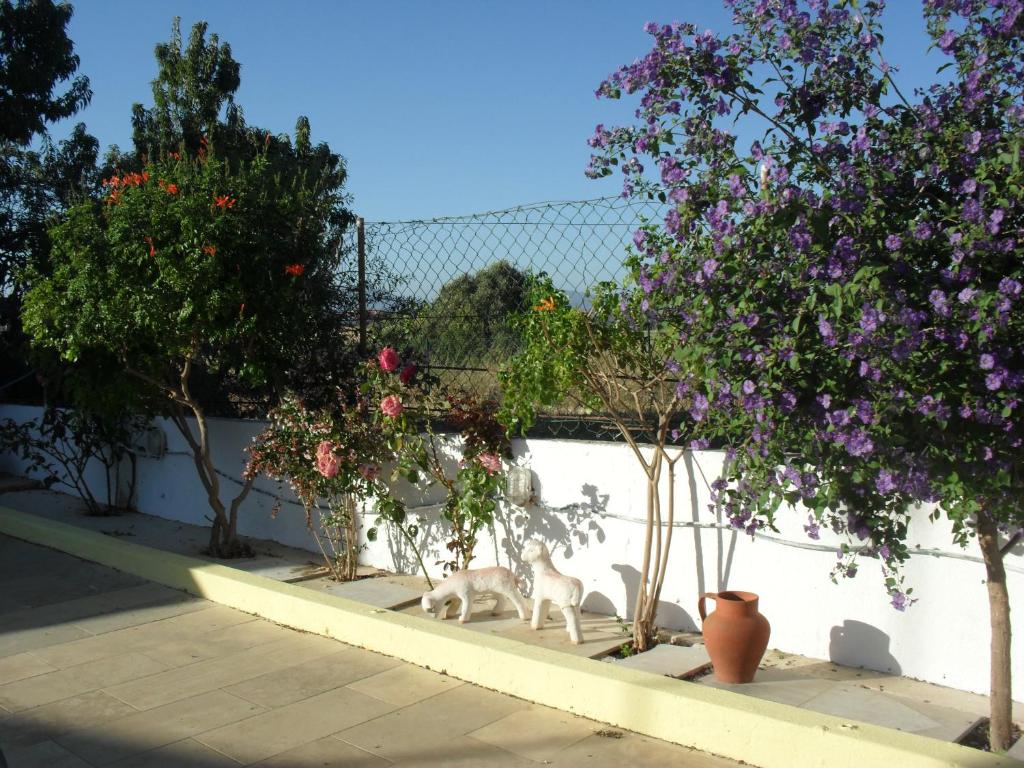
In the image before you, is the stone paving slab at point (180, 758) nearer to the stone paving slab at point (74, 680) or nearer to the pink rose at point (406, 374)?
the stone paving slab at point (74, 680)

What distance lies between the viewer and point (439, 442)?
6461mm

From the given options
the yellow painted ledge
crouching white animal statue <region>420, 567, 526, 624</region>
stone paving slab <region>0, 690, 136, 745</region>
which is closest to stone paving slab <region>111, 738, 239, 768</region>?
stone paving slab <region>0, 690, 136, 745</region>

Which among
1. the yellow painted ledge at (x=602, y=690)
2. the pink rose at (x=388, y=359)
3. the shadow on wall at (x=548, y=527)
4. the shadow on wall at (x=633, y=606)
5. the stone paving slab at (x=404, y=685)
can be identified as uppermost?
the pink rose at (x=388, y=359)

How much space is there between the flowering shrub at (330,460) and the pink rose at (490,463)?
824mm

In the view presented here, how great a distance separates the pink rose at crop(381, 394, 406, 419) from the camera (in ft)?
19.7

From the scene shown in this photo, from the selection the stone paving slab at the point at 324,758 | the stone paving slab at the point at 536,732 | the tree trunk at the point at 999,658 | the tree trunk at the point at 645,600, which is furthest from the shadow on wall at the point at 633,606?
the stone paving slab at the point at 324,758

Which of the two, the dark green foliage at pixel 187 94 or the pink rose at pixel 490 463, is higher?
the dark green foliage at pixel 187 94

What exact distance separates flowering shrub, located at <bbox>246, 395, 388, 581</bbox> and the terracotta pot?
104 inches

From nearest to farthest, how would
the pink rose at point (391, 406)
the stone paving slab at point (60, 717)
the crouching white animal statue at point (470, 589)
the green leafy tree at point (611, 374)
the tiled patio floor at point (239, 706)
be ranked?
the tiled patio floor at point (239, 706)
the stone paving slab at point (60, 717)
the green leafy tree at point (611, 374)
the crouching white animal statue at point (470, 589)
the pink rose at point (391, 406)

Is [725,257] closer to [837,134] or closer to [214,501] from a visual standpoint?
[837,134]

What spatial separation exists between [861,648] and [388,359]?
125 inches

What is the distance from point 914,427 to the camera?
3.27m

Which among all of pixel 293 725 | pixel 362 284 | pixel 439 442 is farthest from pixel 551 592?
pixel 362 284

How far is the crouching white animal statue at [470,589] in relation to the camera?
5.51 meters
